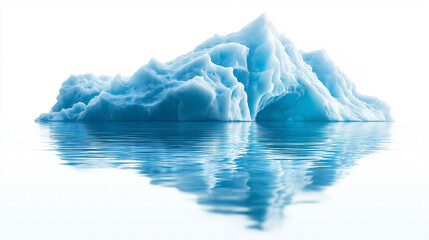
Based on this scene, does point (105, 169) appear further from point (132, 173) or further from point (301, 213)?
point (301, 213)

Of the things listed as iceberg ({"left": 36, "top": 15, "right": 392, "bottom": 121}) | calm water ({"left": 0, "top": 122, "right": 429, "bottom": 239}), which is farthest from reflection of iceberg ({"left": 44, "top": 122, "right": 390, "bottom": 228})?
iceberg ({"left": 36, "top": 15, "right": 392, "bottom": 121})

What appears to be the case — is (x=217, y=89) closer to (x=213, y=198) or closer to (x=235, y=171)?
(x=235, y=171)

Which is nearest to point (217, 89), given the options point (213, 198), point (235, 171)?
point (235, 171)

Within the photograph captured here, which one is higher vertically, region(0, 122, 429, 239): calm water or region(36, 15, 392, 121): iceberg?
region(36, 15, 392, 121): iceberg

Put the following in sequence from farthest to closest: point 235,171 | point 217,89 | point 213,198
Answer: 1. point 217,89
2. point 235,171
3. point 213,198

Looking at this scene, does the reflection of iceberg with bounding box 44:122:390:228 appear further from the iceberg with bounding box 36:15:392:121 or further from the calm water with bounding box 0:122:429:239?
the iceberg with bounding box 36:15:392:121

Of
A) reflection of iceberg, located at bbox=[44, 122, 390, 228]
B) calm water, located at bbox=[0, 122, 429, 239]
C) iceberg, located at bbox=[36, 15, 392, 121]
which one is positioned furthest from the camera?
iceberg, located at bbox=[36, 15, 392, 121]

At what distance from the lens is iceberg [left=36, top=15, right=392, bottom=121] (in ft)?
96.7

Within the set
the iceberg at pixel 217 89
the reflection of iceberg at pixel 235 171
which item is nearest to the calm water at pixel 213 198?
the reflection of iceberg at pixel 235 171

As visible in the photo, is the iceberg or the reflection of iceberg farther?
the iceberg

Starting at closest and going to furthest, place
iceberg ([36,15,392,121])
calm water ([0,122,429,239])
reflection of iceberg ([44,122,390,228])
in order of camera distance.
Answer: calm water ([0,122,429,239]) < reflection of iceberg ([44,122,390,228]) < iceberg ([36,15,392,121])

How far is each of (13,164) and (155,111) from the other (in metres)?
22.4

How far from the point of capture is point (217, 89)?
1152 inches

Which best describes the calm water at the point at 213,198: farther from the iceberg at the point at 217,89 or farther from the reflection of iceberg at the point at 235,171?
the iceberg at the point at 217,89
